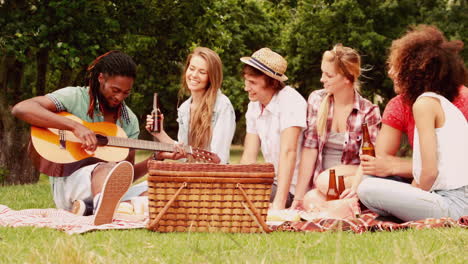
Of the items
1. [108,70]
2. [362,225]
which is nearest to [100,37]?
[108,70]

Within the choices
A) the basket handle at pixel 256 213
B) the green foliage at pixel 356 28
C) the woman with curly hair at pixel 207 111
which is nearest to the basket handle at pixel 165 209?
the basket handle at pixel 256 213

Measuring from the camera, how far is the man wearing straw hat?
629cm

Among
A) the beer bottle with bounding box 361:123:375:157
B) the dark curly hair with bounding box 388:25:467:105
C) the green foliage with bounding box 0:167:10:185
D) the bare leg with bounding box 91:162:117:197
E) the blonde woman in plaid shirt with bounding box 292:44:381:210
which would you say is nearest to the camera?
the dark curly hair with bounding box 388:25:467:105

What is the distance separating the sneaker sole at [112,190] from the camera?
4945 mm

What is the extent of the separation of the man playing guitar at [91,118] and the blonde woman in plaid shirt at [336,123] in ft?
4.44

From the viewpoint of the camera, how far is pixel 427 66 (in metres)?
5.21

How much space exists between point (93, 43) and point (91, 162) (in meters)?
5.19

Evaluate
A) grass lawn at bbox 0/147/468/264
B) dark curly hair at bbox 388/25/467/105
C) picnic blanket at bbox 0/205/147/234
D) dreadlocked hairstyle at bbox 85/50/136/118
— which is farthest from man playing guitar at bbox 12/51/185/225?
dark curly hair at bbox 388/25/467/105

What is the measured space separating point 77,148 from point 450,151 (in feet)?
10.3

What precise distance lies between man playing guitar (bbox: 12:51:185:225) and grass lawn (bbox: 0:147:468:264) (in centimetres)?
83

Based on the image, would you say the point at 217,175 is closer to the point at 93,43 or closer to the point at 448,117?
the point at 448,117

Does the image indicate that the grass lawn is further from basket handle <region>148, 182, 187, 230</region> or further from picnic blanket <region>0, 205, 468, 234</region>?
picnic blanket <region>0, 205, 468, 234</region>

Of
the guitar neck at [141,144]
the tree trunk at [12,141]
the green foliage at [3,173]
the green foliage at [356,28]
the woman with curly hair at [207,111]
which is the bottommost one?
the green foliage at [3,173]

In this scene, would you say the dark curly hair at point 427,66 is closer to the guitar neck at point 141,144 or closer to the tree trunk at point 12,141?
the guitar neck at point 141,144
